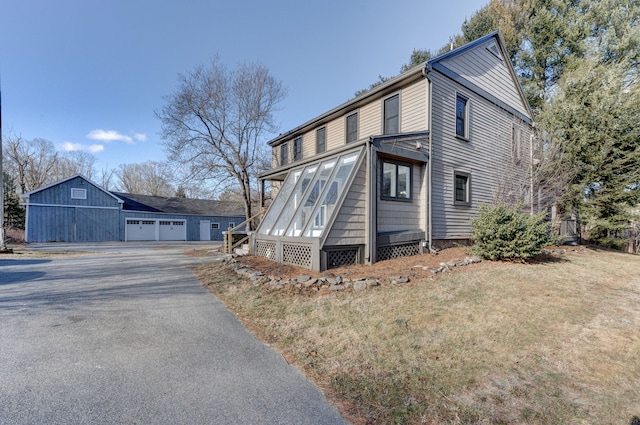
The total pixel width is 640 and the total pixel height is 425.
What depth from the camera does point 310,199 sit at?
8336 millimetres

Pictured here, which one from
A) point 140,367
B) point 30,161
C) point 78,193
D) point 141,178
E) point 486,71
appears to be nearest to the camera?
point 140,367

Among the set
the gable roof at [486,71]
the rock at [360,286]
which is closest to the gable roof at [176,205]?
the gable roof at [486,71]

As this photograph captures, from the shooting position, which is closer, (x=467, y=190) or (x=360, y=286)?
(x=360, y=286)

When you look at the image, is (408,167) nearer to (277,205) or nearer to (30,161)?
(277,205)

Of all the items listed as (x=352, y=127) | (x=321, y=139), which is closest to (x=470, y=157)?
(x=352, y=127)

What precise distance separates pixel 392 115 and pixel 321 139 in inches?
165

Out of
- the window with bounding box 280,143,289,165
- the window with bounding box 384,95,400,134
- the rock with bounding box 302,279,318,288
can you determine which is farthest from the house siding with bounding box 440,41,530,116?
the window with bounding box 280,143,289,165

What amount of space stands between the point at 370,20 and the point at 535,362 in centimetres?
1571

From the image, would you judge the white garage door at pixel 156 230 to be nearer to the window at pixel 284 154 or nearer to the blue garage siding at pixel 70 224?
the blue garage siding at pixel 70 224

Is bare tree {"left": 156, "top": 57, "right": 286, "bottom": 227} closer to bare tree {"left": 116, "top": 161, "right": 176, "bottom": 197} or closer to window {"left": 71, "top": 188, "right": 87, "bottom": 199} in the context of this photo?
window {"left": 71, "top": 188, "right": 87, "bottom": 199}

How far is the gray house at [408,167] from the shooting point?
24.0 ft

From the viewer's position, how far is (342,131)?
1210 centimetres

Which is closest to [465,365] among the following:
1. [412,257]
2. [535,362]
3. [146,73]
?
[535,362]

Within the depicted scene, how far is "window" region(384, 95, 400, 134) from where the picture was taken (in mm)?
9922
